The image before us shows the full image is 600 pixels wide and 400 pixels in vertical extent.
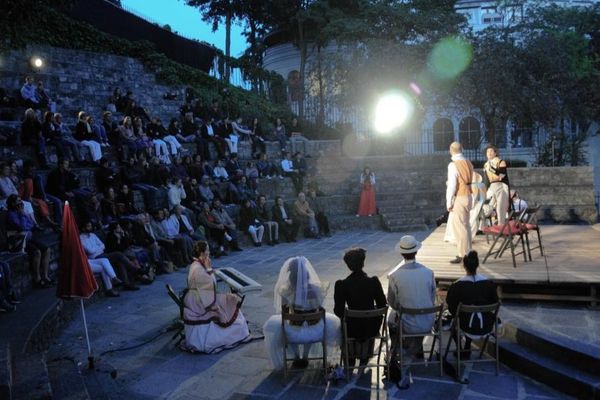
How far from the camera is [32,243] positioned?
8062 millimetres

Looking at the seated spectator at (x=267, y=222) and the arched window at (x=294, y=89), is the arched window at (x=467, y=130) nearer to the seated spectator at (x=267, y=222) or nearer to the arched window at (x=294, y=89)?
the arched window at (x=294, y=89)

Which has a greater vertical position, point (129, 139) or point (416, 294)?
point (129, 139)

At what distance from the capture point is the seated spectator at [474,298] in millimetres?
5105

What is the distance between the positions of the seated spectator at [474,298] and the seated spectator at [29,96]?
12499 mm

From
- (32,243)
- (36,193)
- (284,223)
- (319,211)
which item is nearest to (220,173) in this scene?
(284,223)

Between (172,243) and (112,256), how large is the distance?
74.4 inches

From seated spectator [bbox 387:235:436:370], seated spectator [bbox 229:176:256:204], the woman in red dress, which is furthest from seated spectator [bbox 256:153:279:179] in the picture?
seated spectator [bbox 387:235:436:370]

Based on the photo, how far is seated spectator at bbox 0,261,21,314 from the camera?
21.9 ft

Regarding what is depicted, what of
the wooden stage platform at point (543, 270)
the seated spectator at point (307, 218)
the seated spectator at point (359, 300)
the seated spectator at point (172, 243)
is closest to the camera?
the seated spectator at point (359, 300)

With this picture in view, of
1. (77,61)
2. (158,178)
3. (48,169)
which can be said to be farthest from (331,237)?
(77,61)

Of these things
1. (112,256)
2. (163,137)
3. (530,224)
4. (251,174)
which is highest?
(163,137)

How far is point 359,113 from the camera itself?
23.6 metres

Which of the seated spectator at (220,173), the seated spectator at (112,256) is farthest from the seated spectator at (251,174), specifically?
the seated spectator at (112,256)

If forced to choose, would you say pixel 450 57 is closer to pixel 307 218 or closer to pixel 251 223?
pixel 307 218
